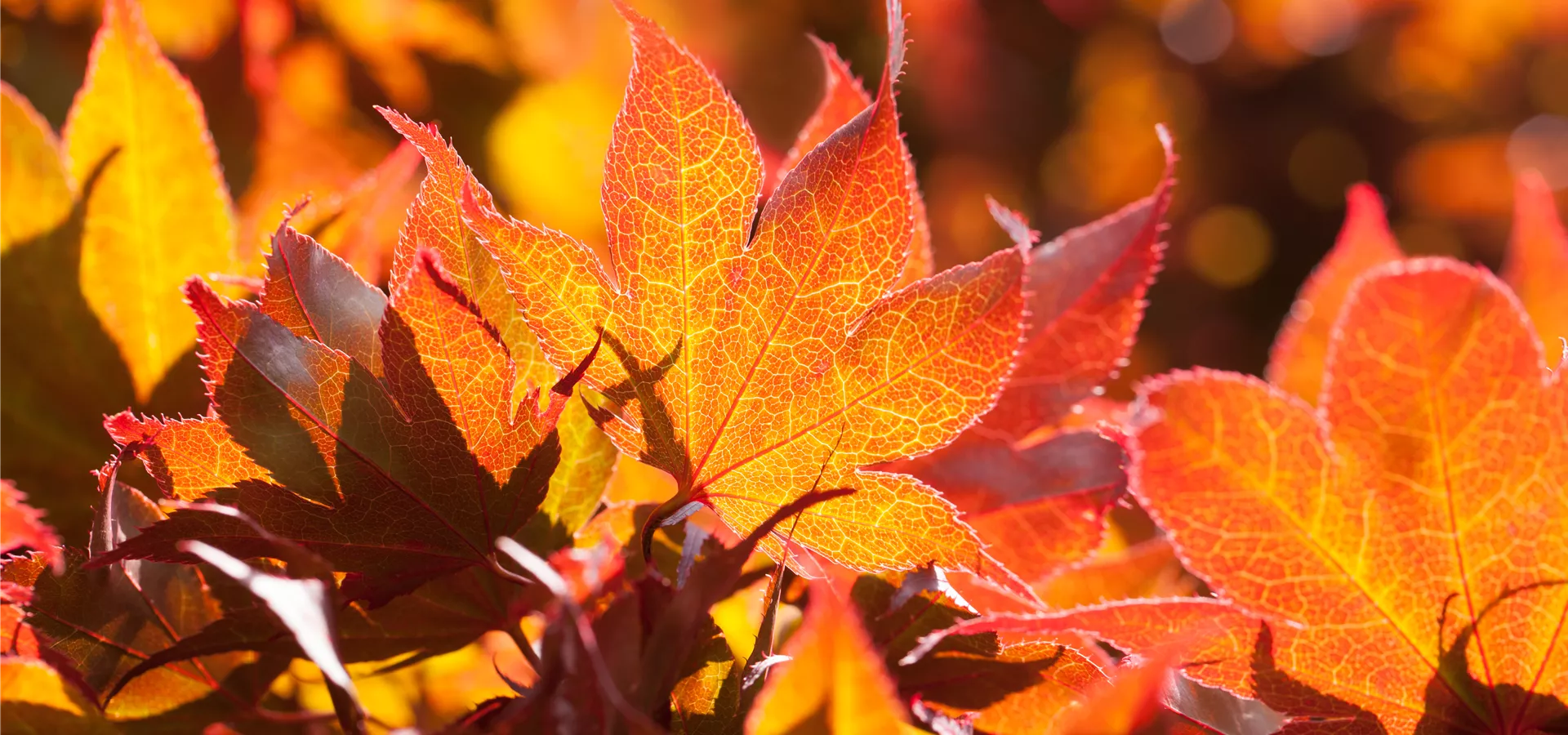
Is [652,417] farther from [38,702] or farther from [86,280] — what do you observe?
[86,280]

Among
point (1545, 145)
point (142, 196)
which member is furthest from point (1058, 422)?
point (1545, 145)

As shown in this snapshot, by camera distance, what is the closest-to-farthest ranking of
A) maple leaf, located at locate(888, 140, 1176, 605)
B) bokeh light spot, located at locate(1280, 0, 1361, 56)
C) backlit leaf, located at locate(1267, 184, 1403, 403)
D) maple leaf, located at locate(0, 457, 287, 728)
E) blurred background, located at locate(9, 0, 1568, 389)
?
1. maple leaf, located at locate(0, 457, 287, 728)
2. maple leaf, located at locate(888, 140, 1176, 605)
3. backlit leaf, located at locate(1267, 184, 1403, 403)
4. blurred background, located at locate(9, 0, 1568, 389)
5. bokeh light spot, located at locate(1280, 0, 1361, 56)

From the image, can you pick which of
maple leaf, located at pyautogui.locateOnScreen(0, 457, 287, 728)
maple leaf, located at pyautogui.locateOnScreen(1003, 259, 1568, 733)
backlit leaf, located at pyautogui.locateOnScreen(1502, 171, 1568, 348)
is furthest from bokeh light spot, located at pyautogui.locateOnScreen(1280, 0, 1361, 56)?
maple leaf, located at pyautogui.locateOnScreen(0, 457, 287, 728)

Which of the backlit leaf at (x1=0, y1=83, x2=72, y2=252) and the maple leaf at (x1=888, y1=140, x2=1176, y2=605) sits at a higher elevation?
the backlit leaf at (x1=0, y1=83, x2=72, y2=252)

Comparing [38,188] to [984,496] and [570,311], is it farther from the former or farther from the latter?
[984,496]

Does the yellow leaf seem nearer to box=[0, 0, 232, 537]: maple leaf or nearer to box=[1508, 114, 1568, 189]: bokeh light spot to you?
box=[0, 0, 232, 537]: maple leaf
